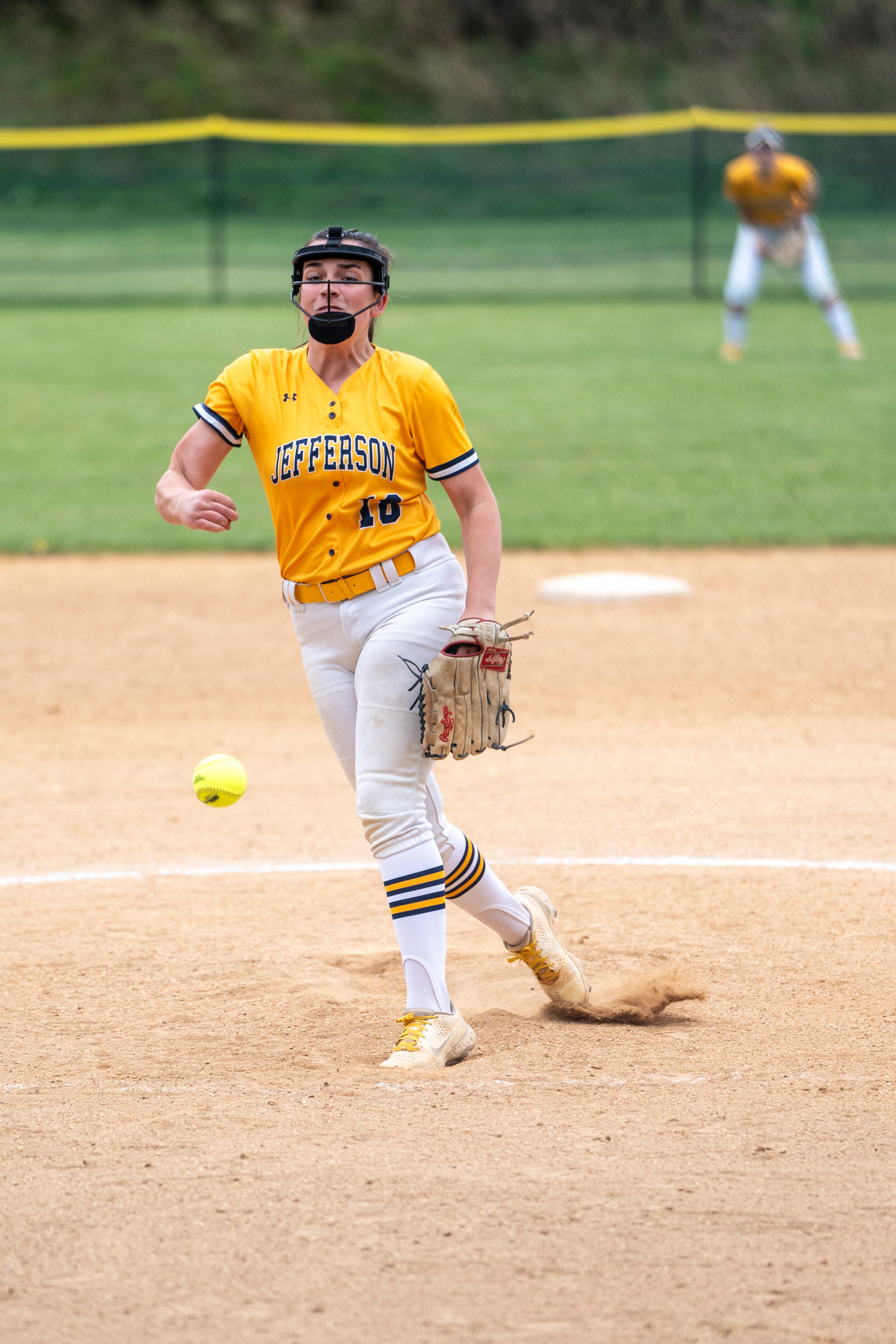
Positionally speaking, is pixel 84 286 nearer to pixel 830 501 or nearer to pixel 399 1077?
pixel 830 501

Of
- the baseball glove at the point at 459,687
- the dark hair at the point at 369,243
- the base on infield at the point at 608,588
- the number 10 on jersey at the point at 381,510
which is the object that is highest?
the dark hair at the point at 369,243

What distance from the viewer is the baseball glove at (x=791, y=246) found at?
55.0 feet

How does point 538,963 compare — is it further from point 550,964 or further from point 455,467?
point 455,467

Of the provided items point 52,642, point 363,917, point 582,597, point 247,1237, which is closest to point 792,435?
point 582,597

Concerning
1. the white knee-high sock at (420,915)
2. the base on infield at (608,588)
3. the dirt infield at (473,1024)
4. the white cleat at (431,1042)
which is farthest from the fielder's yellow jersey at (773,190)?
the white cleat at (431,1042)

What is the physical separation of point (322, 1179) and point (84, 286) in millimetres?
24452

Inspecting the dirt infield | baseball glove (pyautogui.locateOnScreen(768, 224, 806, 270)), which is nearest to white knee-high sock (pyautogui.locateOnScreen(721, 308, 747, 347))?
baseball glove (pyautogui.locateOnScreen(768, 224, 806, 270))

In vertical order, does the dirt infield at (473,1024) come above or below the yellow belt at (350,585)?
below

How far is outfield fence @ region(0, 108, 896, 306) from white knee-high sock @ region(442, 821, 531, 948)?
21.0 m

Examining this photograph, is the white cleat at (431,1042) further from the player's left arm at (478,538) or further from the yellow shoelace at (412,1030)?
the player's left arm at (478,538)

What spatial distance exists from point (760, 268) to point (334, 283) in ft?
46.2

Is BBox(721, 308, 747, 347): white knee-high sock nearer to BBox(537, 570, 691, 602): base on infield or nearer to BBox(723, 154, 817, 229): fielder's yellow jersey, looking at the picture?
BBox(723, 154, 817, 229): fielder's yellow jersey

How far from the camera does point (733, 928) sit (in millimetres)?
5133

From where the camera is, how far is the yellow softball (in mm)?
4734
